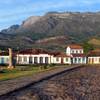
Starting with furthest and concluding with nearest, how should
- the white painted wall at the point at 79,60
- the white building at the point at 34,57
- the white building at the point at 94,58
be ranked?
the white building at the point at 94,58 < the white painted wall at the point at 79,60 < the white building at the point at 34,57

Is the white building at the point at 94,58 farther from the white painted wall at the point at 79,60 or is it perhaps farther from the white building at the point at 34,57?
the white building at the point at 34,57

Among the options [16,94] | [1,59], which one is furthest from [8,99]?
[1,59]

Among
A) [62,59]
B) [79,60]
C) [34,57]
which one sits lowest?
[79,60]

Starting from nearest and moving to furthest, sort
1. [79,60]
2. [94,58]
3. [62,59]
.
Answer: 1. [62,59]
2. [79,60]
3. [94,58]

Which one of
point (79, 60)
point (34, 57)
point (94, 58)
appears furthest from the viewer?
point (94, 58)

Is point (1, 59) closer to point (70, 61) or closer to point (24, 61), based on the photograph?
point (24, 61)

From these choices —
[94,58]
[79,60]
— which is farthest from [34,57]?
[94,58]

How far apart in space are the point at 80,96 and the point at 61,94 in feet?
4.82

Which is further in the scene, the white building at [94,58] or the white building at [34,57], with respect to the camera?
the white building at [94,58]

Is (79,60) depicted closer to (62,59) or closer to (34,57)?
(62,59)

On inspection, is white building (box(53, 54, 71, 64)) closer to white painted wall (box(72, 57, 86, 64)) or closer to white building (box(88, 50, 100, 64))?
white painted wall (box(72, 57, 86, 64))

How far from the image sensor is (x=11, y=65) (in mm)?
85812

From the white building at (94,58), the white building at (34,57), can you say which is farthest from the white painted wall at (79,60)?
the white building at (34,57)

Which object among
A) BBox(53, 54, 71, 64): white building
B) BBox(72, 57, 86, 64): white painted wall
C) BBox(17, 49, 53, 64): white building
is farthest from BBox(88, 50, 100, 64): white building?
BBox(17, 49, 53, 64): white building
